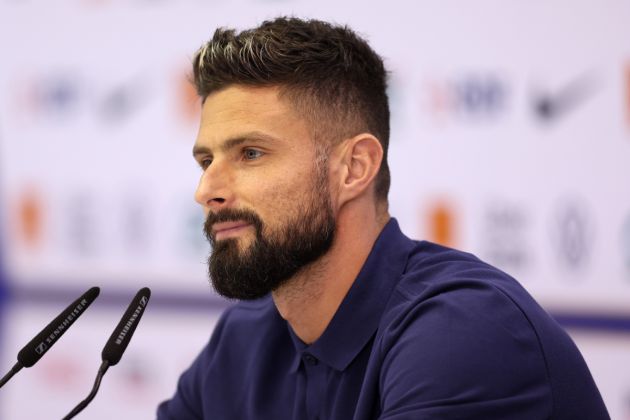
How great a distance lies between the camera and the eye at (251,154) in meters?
1.42

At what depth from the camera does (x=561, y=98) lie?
84.8 inches

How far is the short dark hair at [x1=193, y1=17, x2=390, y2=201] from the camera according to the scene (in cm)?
146

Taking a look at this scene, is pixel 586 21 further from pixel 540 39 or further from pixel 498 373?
pixel 498 373

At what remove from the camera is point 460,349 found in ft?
3.62

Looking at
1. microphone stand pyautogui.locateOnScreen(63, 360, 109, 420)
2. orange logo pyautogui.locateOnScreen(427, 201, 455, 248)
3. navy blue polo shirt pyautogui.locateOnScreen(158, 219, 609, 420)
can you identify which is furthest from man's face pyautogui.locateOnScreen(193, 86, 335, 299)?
orange logo pyautogui.locateOnScreen(427, 201, 455, 248)

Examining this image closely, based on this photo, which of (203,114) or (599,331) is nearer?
(203,114)

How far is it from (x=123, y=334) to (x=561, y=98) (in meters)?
1.38

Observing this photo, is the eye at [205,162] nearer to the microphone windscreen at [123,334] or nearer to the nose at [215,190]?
the nose at [215,190]

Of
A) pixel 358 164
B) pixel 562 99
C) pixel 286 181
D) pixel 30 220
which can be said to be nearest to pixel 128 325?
pixel 286 181

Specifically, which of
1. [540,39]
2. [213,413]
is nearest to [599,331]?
[540,39]

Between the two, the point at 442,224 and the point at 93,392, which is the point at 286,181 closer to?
the point at 93,392

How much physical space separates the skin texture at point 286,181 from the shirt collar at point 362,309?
0.05 meters

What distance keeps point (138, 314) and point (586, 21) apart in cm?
147

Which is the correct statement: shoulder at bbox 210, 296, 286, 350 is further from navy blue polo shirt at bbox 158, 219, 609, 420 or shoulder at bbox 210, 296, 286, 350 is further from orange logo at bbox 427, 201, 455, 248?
orange logo at bbox 427, 201, 455, 248
